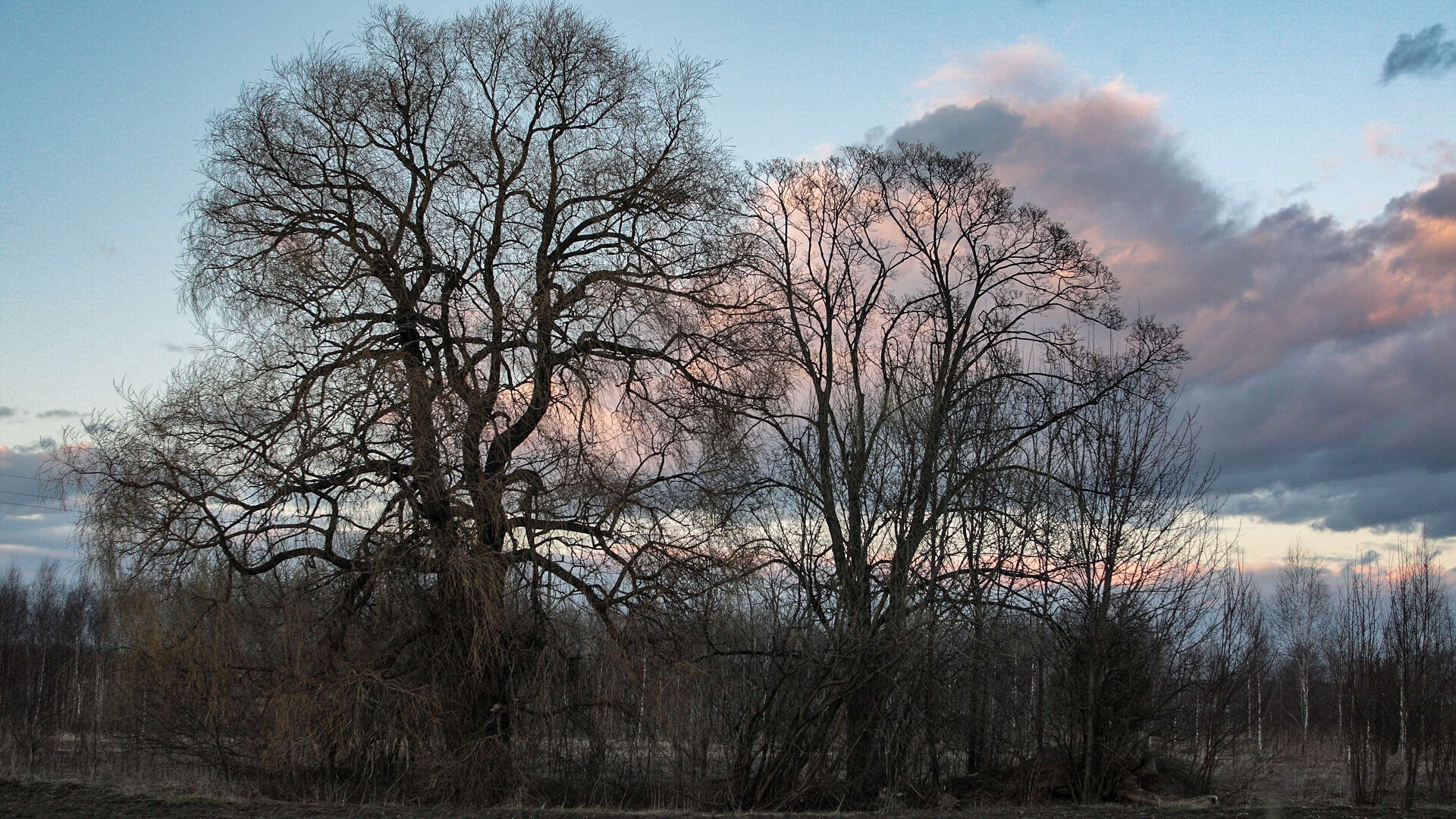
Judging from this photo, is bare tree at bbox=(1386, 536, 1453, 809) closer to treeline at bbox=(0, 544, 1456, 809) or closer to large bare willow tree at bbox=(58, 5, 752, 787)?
treeline at bbox=(0, 544, 1456, 809)

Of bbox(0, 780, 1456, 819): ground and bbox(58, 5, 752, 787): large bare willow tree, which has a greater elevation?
bbox(58, 5, 752, 787): large bare willow tree

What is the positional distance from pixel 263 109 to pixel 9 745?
14.3 meters

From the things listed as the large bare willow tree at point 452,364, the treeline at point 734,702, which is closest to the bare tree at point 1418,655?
the treeline at point 734,702

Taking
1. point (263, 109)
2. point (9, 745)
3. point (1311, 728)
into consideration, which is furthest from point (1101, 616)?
point (1311, 728)

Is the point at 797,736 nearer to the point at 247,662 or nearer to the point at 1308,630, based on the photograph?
the point at 247,662

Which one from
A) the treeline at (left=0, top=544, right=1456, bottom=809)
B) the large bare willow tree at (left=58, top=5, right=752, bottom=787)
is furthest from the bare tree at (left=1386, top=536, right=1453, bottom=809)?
the large bare willow tree at (left=58, top=5, right=752, bottom=787)

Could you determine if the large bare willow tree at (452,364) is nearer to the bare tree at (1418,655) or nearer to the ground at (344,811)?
the ground at (344,811)

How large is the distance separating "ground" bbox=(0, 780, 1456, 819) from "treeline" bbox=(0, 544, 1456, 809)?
2.86 ft

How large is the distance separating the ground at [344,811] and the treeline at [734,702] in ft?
2.86

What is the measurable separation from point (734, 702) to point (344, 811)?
210 inches

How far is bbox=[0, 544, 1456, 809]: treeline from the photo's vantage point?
12.2 m

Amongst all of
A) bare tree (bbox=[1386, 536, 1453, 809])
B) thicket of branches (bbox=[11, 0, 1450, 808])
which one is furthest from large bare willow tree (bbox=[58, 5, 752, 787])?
bare tree (bbox=[1386, 536, 1453, 809])

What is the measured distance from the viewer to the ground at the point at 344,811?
35.1 ft

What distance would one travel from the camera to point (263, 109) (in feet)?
46.9
